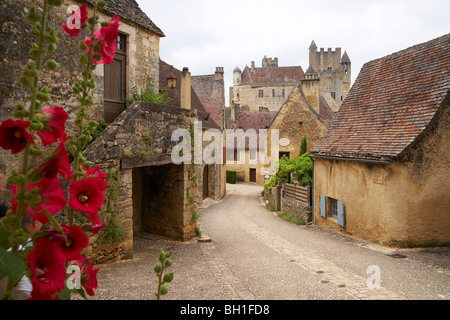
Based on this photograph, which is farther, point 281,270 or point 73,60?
point 281,270

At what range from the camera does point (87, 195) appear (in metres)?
1.10

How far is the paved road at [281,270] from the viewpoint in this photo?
6.48 metres

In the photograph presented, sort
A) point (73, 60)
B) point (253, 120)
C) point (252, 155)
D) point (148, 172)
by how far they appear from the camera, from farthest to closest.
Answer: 1. point (253, 120)
2. point (252, 155)
3. point (148, 172)
4. point (73, 60)

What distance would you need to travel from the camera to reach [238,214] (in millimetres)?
18734

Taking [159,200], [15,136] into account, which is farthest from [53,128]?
[159,200]

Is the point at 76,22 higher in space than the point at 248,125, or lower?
lower

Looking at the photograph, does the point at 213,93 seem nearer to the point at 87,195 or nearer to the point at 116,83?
the point at 116,83

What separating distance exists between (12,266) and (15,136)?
0.33 meters

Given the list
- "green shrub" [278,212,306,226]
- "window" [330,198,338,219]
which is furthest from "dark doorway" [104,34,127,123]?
"green shrub" [278,212,306,226]

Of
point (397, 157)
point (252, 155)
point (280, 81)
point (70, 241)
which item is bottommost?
point (70, 241)

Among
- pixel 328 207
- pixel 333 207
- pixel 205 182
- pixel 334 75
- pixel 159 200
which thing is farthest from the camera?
pixel 334 75

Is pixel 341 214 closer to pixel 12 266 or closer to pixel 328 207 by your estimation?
pixel 328 207
